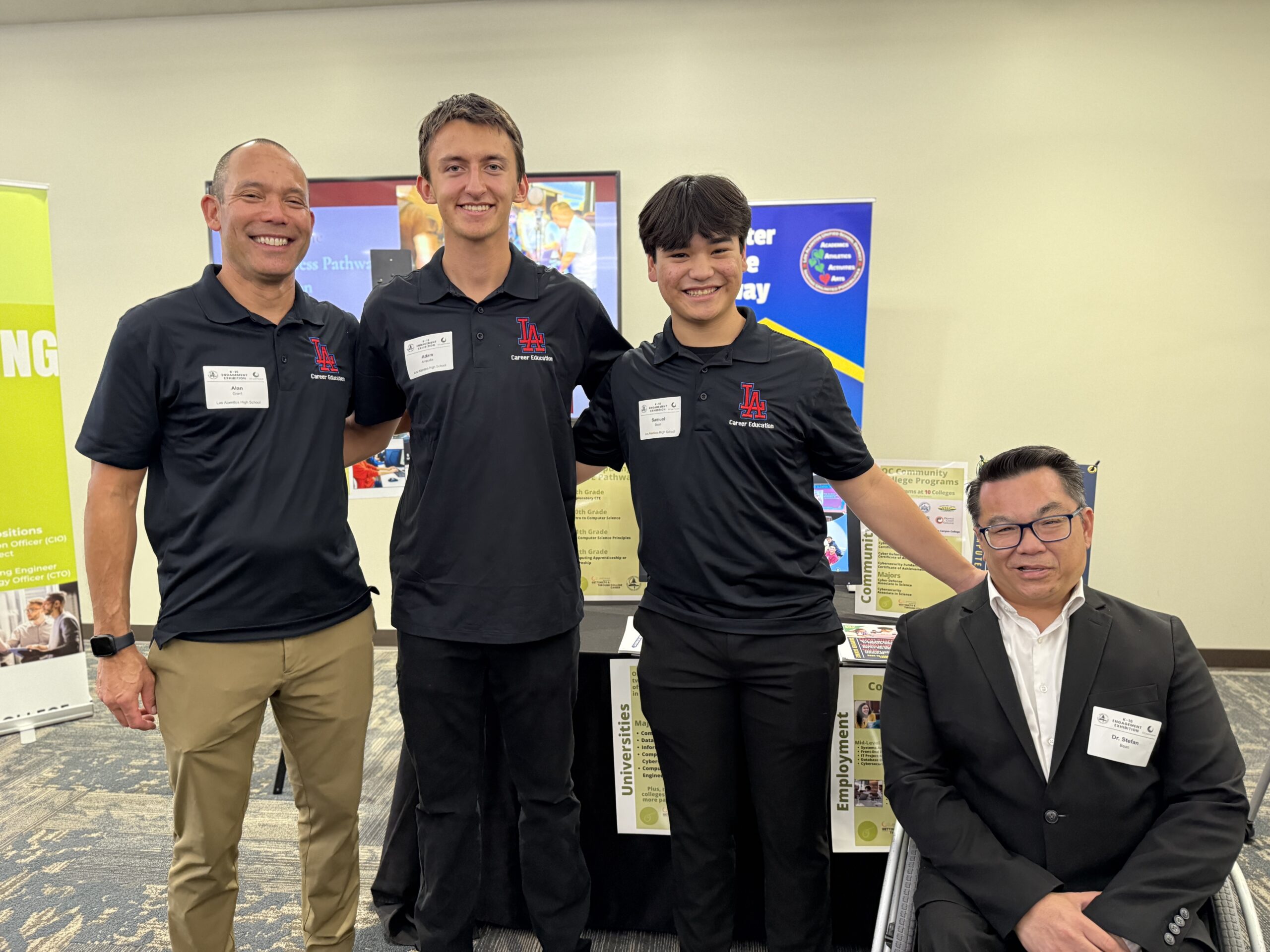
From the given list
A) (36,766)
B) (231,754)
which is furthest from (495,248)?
(36,766)

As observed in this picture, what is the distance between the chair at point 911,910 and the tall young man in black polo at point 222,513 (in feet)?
3.79

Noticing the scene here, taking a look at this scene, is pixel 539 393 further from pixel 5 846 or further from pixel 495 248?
pixel 5 846

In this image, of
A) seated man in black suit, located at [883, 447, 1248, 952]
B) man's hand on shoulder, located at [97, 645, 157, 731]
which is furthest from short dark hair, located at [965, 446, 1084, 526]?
man's hand on shoulder, located at [97, 645, 157, 731]

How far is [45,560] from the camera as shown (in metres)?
3.24

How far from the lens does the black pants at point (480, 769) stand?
5.29 ft

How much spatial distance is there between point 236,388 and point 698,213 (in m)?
0.96

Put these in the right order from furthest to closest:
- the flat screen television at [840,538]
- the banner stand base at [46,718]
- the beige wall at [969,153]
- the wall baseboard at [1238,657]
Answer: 1. the wall baseboard at [1238,657]
2. the beige wall at [969,153]
3. the banner stand base at [46,718]
4. the flat screen television at [840,538]

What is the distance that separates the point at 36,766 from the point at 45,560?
795 millimetres

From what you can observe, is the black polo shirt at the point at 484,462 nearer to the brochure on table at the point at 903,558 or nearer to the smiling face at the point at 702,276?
the smiling face at the point at 702,276

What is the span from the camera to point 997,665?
1.39 metres

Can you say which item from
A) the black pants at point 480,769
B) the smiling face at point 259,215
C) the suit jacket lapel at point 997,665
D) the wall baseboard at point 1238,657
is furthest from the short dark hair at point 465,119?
the wall baseboard at point 1238,657

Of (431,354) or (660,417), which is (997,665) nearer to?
(660,417)

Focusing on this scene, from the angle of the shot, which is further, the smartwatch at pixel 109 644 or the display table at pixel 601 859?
the display table at pixel 601 859

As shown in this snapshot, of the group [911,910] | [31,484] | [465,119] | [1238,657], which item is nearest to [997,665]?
[911,910]
